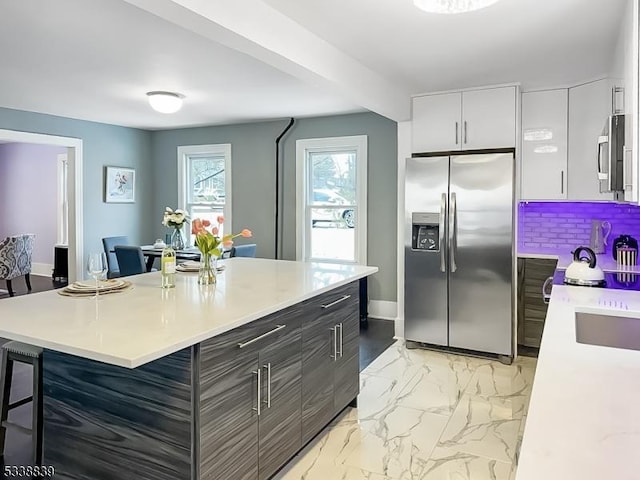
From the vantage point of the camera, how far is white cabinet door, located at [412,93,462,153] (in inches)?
164

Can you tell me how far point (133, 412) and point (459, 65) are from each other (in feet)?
9.83

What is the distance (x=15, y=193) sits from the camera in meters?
8.62

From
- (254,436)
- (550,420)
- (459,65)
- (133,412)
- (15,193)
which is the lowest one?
(254,436)

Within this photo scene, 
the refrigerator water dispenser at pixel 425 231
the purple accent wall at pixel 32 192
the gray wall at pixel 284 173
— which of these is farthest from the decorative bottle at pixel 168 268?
the purple accent wall at pixel 32 192

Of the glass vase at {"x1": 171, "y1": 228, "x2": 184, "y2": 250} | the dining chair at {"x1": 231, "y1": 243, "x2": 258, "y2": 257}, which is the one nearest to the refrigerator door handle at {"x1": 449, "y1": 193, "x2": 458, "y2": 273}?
the dining chair at {"x1": 231, "y1": 243, "x2": 258, "y2": 257}

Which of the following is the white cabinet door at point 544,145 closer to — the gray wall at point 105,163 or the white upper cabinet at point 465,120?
the white upper cabinet at point 465,120

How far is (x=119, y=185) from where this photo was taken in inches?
260

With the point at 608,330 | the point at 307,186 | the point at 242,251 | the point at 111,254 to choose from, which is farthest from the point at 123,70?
the point at 608,330

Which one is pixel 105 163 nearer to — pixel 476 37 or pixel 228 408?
pixel 476 37

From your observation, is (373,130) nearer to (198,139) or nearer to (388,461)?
(198,139)

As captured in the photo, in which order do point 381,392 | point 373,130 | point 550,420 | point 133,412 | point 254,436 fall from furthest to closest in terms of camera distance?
point 373,130, point 381,392, point 254,436, point 133,412, point 550,420

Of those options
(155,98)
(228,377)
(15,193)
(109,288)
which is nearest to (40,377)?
(109,288)

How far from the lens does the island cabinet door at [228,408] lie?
1.77 m

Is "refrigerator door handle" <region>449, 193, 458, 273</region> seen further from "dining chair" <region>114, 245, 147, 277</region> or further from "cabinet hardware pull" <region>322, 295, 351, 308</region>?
"dining chair" <region>114, 245, 147, 277</region>
